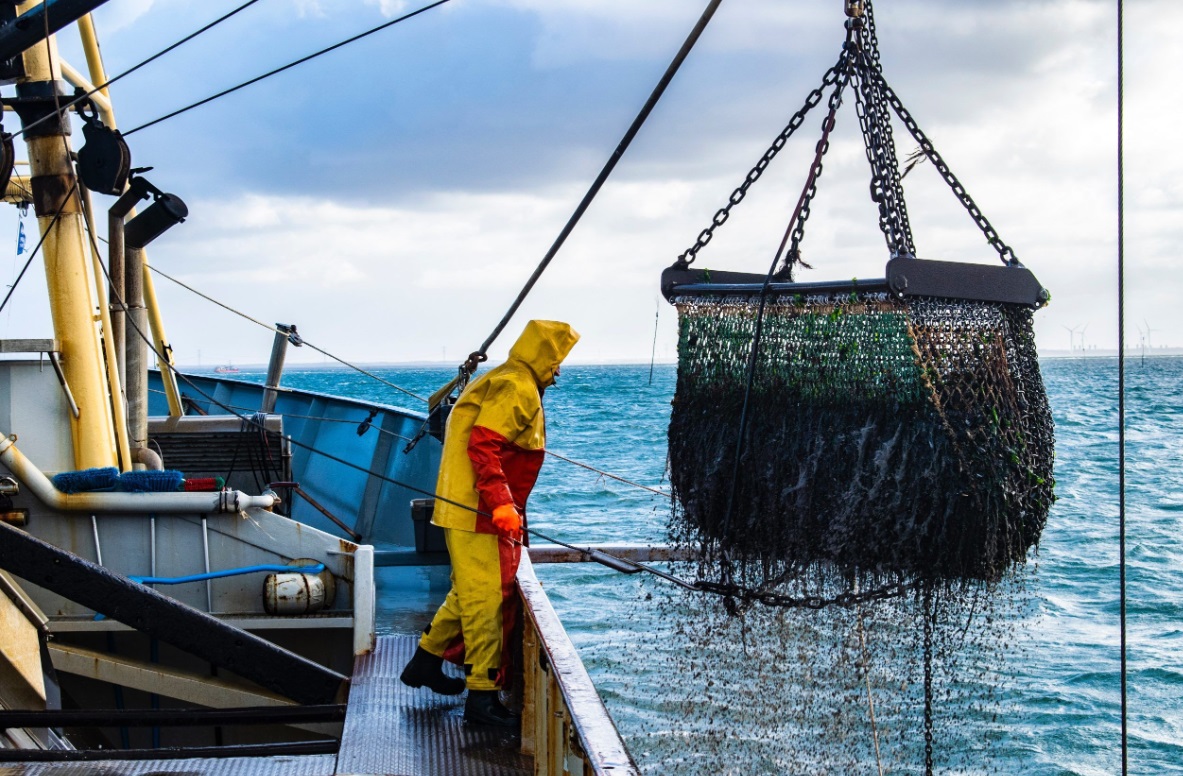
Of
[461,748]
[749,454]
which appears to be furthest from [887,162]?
[461,748]

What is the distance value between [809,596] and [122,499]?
338 centimetres

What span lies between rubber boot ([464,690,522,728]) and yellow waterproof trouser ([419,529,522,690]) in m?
0.04

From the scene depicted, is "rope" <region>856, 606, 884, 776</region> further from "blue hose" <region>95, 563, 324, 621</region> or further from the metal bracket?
the metal bracket

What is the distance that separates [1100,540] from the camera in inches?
769

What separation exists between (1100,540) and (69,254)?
17858mm

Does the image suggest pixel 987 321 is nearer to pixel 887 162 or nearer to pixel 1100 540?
pixel 887 162

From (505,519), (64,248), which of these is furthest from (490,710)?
(64,248)

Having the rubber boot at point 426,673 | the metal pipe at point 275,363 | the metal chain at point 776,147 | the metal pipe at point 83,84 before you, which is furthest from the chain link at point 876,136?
the metal pipe at point 275,363

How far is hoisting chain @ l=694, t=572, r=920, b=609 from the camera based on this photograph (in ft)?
13.8

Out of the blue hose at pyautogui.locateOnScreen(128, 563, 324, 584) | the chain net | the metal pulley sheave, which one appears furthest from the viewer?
the metal pulley sheave

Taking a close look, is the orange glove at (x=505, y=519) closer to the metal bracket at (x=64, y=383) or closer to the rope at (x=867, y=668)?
Answer: the rope at (x=867, y=668)

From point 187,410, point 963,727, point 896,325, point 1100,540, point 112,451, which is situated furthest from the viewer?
point 1100,540

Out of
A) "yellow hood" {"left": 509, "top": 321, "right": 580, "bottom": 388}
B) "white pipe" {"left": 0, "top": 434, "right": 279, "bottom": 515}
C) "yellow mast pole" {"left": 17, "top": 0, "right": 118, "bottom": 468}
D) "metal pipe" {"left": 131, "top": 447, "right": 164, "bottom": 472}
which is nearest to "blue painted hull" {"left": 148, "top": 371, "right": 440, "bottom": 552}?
"metal pipe" {"left": 131, "top": 447, "right": 164, "bottom": 472}

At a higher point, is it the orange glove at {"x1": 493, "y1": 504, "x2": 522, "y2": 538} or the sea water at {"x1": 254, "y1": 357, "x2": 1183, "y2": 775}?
the orange glove at {"x1": 493, "y1": 504, "x2": 522, "y2": 538}
